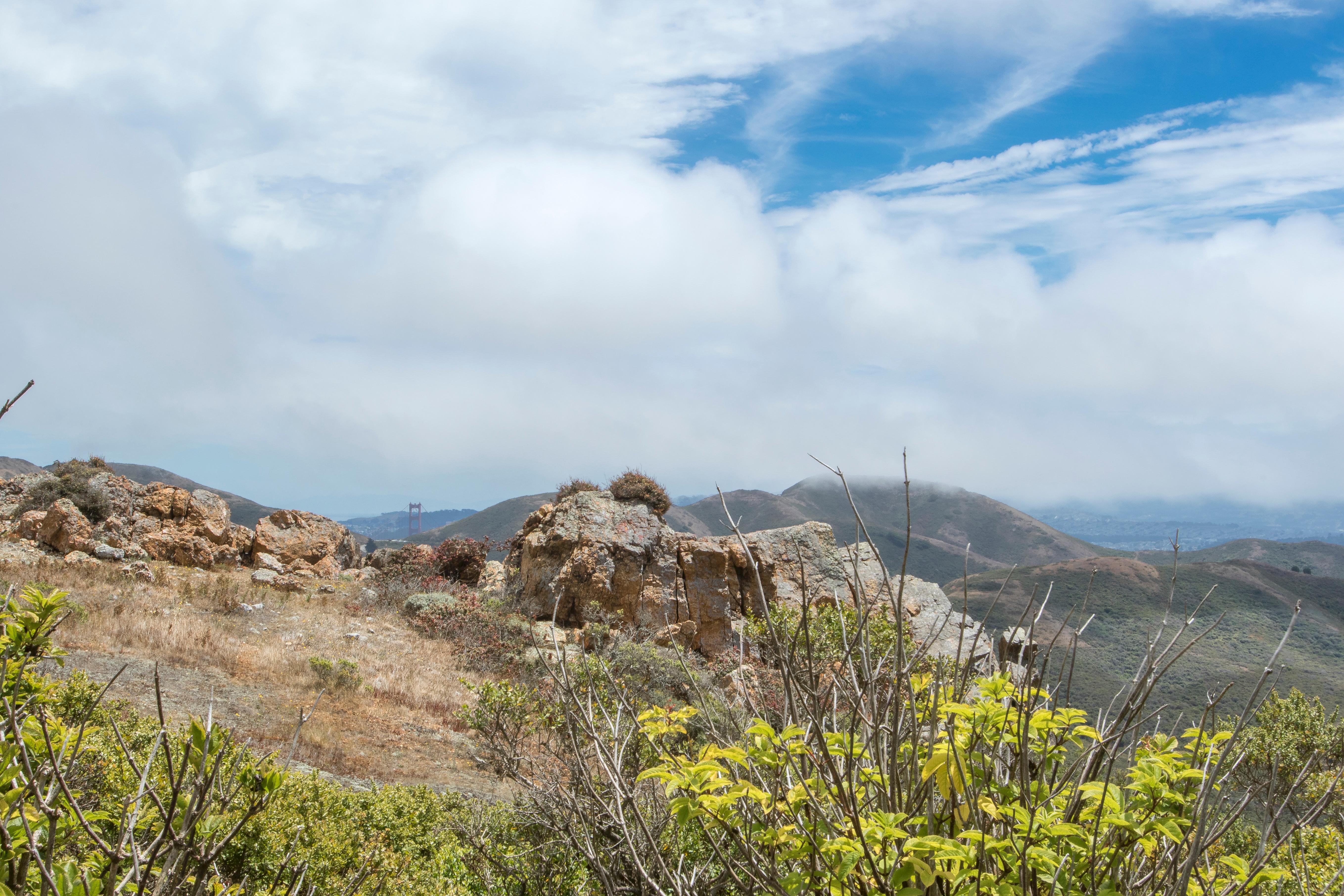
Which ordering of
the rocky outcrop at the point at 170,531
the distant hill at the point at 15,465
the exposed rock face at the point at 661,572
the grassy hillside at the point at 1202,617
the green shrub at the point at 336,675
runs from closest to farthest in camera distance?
1. the green shrub at the point at 336,675
2. the exposed rock face at the point at 661,572
3. the rocky outcrop at the point at 170,531
4. the grassy hillside at the point at 1202,617
5. the distant hill at the point at 15,465

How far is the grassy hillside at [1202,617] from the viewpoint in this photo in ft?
94.4

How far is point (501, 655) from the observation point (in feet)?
52.6

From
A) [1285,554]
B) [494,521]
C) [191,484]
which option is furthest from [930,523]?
[191,484]

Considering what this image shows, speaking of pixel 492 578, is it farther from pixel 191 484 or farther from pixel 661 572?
pixel 191 484

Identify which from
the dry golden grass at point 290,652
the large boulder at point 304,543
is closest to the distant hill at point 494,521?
the large boulder at point 304,543

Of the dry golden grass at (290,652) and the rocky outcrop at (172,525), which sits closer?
the dry golden grass at (290,652)

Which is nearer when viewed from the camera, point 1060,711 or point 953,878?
point 953,878

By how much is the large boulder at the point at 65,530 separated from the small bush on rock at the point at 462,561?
9.03 meters

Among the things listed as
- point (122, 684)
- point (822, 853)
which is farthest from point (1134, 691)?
point (122, 684)

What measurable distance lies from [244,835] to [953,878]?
3.87 meters

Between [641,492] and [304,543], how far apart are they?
11.7 m

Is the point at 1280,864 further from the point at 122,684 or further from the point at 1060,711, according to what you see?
the point at 122,684

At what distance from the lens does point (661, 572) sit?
18250 millimetres

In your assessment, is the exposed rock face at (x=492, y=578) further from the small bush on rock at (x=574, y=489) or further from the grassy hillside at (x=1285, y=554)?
the grassy hillside at (x=1285, y=554)
